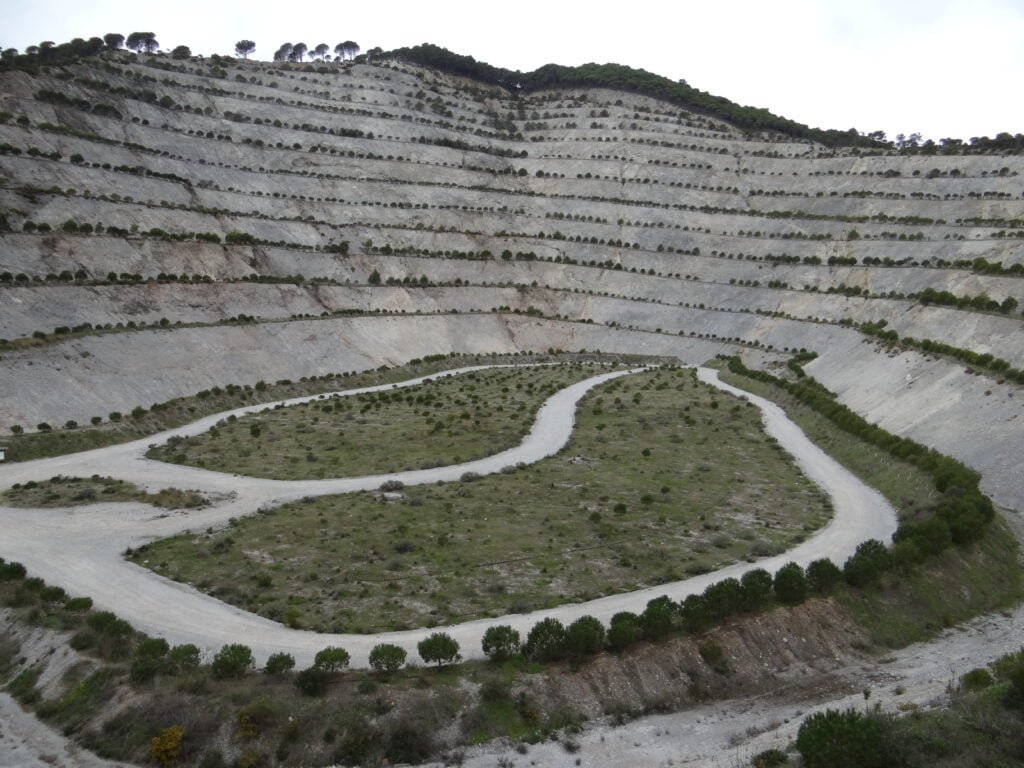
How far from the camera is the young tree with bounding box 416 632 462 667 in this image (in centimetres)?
2252

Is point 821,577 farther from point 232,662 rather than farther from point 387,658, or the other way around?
point 232,662

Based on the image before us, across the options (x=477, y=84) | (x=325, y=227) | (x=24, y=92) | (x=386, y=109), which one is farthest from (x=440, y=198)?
(x=477, y=84)

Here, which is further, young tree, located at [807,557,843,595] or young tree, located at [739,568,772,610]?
young tree, located at [807,557,843,595]

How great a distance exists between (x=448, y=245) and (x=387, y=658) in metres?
102

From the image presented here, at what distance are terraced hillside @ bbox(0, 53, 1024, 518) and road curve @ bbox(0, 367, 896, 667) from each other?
25.8 ft

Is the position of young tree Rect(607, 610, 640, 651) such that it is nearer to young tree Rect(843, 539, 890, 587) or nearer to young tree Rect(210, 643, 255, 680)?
young tree Rect(843, 539, 890, 587)

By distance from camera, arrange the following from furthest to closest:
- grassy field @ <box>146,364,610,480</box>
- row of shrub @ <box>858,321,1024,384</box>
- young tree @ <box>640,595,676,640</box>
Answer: row of shrub @ <box>858,321,1024,384</box>, grassy field @ <box>146,364,610,480</box>, young tree @ <box>640,595,676,640</box>

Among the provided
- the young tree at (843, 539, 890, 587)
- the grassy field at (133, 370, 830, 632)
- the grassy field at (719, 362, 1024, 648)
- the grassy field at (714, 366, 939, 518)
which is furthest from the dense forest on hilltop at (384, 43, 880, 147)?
the young tree at (843, 539, 890, 587)

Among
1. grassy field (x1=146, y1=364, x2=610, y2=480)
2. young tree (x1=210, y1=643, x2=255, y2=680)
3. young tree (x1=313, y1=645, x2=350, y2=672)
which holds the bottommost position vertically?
young tree (x1=313, y1=645, x2=350, y2=672)

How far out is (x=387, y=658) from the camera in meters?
22.2

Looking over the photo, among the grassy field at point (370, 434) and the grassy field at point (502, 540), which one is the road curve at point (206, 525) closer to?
the grassy field at point (502, 540)

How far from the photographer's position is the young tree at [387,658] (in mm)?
22172

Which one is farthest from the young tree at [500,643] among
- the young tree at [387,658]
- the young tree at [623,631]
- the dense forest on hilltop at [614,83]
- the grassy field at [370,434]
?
the dense forest on hilltop at [614,83]

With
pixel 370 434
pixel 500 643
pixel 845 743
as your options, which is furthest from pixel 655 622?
pixel 370 434
